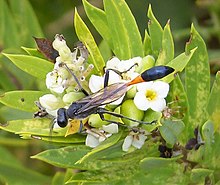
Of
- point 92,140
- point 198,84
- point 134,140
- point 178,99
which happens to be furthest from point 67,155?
point 198,84

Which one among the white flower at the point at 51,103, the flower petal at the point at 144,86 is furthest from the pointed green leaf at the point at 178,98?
the white flower at the point at 51,103

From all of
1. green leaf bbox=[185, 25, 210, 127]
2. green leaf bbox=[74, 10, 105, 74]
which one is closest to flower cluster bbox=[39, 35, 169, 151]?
green leaf bbox=[74, 10, 105, 74]

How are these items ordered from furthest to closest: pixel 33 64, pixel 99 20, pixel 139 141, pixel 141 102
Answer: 1. pixel 99 20
2. pixel 33 64
3. pixel 139 141
4. pixel 141 102

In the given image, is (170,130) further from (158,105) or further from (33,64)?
(33,64)

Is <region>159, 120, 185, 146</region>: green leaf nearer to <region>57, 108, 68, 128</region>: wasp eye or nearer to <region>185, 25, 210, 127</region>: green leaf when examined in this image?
<region>185, 25, 210, 127</region>: green leaf

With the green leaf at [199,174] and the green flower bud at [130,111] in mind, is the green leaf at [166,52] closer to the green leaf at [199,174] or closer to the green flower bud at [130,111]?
the green flower bud at [130,111]

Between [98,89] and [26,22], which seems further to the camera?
[26,22]
